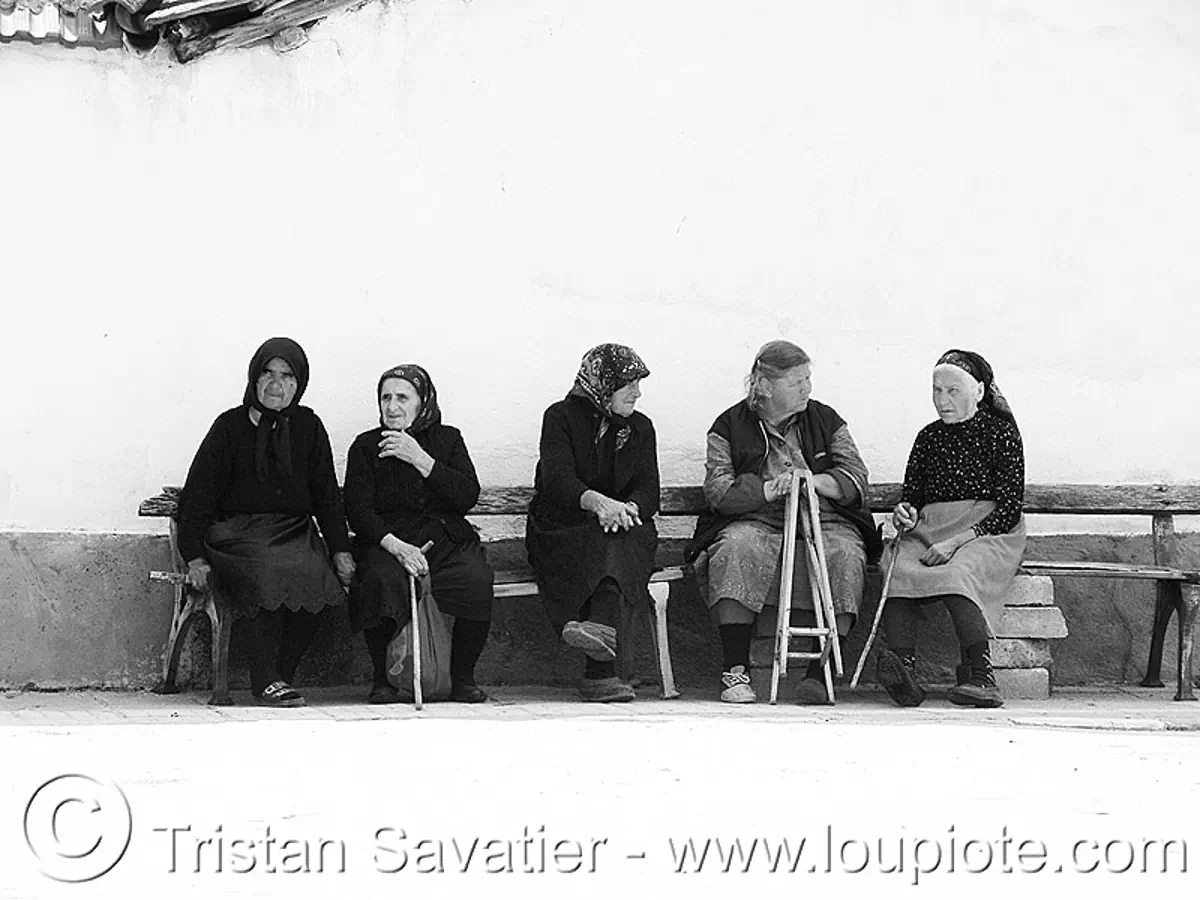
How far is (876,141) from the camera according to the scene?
28.7 feet

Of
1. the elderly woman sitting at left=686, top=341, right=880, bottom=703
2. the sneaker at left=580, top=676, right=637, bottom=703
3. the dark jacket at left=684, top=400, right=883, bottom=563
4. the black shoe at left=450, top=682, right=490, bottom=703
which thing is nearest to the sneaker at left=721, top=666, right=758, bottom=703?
the elderly woman sitting at left=686, top=341, right=880, bottom=703

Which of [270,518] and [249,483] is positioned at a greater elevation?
[249,483]

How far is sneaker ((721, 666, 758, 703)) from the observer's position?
773 centimetres

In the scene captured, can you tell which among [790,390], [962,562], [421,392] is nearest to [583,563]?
[421,392]

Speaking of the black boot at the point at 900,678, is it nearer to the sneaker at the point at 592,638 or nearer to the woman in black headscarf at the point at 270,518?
the sneaker at the point at 592,638

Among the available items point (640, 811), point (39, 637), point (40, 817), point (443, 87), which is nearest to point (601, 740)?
point (640, 811)

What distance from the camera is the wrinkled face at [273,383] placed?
772 cm

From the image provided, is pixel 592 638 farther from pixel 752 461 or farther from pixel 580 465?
pixel 752 461

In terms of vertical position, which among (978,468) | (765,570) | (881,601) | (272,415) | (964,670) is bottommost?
(964,670)

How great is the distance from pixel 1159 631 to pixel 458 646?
293 centimetres

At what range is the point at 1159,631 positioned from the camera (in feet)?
27.8

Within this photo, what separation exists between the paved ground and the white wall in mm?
1648

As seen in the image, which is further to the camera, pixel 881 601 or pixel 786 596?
pixel 881 601

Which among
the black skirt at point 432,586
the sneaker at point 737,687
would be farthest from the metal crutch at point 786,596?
the black skirt at point 432,586
